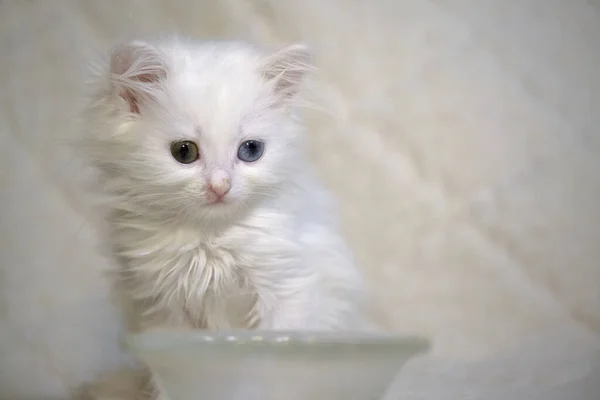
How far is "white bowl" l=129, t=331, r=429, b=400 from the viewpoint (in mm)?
569

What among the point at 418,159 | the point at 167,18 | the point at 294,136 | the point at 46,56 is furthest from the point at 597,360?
the point at 46,56

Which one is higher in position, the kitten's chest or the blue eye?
the blue eye

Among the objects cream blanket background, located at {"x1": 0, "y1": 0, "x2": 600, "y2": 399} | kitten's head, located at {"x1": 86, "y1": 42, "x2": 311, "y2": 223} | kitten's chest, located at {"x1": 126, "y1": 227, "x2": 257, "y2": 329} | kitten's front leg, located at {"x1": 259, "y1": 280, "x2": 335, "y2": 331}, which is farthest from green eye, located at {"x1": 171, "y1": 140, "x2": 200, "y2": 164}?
cream blanket background, located at {"x1": 0, "y1": 0, "x2": 600, "y2": 399}

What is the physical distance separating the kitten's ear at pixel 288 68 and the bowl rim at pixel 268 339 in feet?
1.51

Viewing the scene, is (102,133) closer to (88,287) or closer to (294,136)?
(294,136)

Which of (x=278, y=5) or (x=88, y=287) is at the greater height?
(x=278, y=5)

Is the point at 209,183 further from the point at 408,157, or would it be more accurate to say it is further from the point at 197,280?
the point at 408,157

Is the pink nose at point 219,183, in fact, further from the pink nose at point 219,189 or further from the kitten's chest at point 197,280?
the kitten's chest at point 197,280

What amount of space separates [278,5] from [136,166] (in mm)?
557

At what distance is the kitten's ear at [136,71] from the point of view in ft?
2.74

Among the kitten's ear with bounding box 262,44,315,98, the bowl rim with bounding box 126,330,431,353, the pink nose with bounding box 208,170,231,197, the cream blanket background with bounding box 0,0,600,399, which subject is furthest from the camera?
the cream blanket background with bounding box 0,0,600,399

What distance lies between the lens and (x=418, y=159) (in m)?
1.25

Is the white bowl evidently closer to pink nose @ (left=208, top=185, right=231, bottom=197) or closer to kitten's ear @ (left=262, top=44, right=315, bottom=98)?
pink nose @ (left=208, top=185, right=231, bottom=197)

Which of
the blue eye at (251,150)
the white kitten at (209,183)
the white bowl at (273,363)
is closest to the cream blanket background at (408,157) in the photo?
the white kitten at (209,183)
